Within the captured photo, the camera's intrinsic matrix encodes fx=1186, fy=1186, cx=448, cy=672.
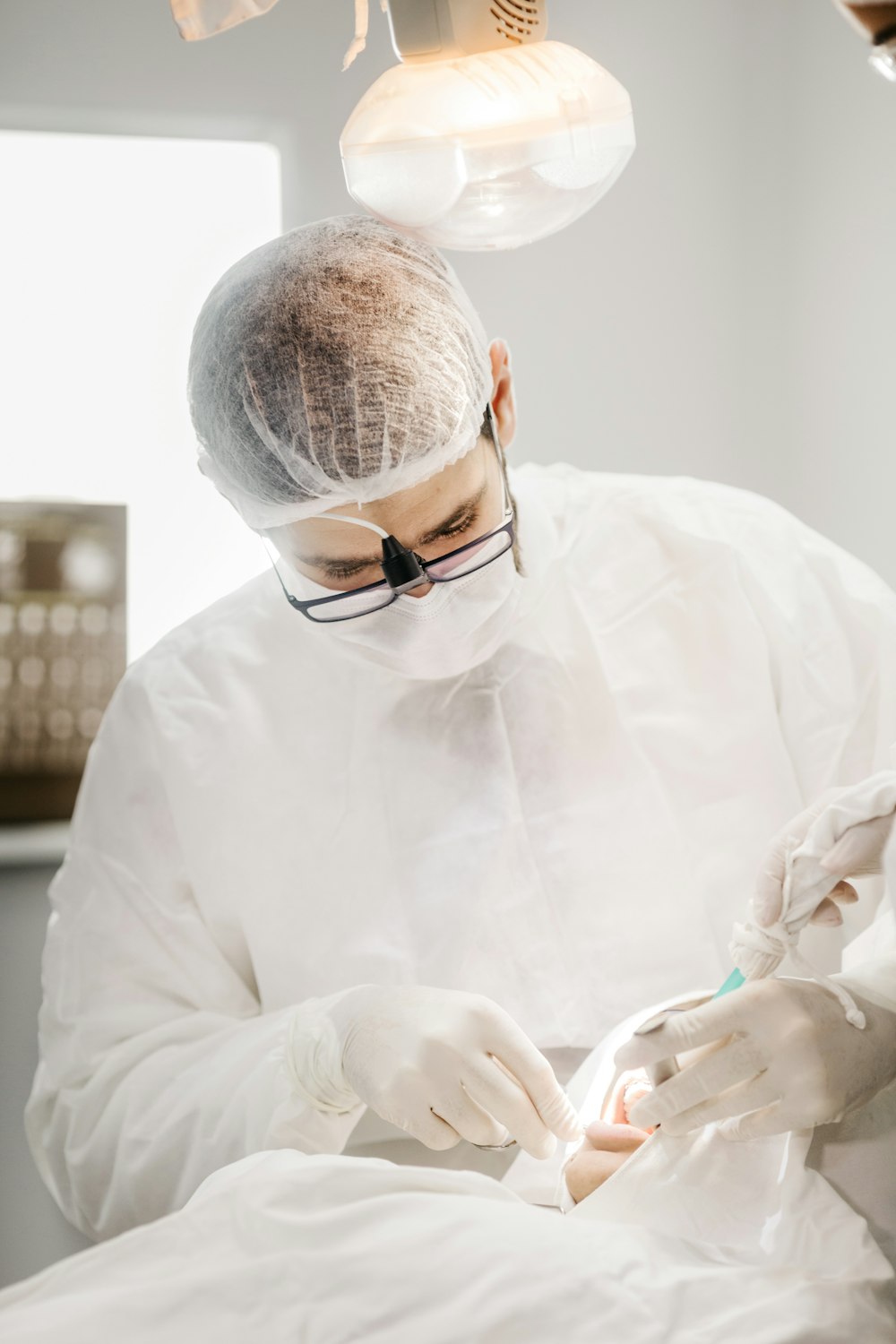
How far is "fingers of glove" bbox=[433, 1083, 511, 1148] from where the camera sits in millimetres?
1279

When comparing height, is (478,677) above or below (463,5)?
below

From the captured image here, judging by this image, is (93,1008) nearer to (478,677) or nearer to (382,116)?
(478,677)

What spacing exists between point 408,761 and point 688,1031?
0.62m

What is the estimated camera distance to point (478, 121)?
113 centimetres

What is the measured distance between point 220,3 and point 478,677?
2.83 feet

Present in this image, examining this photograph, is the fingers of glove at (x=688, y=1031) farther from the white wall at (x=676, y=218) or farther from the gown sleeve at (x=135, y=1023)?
the white wall at (x=676, y=218)

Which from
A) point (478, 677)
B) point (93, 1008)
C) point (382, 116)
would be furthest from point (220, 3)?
point (93, 1008)

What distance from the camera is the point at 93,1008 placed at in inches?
63.4

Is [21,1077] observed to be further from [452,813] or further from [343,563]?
[343,563]

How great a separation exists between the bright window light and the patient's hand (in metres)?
1.37

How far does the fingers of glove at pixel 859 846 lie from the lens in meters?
1.07

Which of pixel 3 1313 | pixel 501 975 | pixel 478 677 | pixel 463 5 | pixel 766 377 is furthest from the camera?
pixel 766 377

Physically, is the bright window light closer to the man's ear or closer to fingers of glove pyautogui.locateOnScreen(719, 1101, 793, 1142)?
the man's ear

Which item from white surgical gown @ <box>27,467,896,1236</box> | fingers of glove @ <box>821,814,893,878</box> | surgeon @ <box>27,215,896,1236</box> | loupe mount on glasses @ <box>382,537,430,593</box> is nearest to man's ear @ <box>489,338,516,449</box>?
surgeon @ <box>27,215,896,1236</box>
